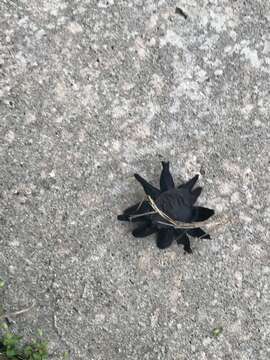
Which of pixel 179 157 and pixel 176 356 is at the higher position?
pixel 179 157

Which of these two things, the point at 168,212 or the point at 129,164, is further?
the point at 129,164

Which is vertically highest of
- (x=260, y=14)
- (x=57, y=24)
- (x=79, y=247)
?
(x=260, y=14)

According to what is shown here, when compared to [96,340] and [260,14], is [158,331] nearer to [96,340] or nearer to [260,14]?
[96,340]

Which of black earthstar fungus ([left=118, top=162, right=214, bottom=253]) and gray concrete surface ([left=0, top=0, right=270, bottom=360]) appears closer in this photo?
black earthstar fungus ([left=118, top=162, right=214, bottom=253])

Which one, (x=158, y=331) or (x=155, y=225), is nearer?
(x=155, y=225)

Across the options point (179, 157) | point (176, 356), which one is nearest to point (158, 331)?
point (176, 356)
